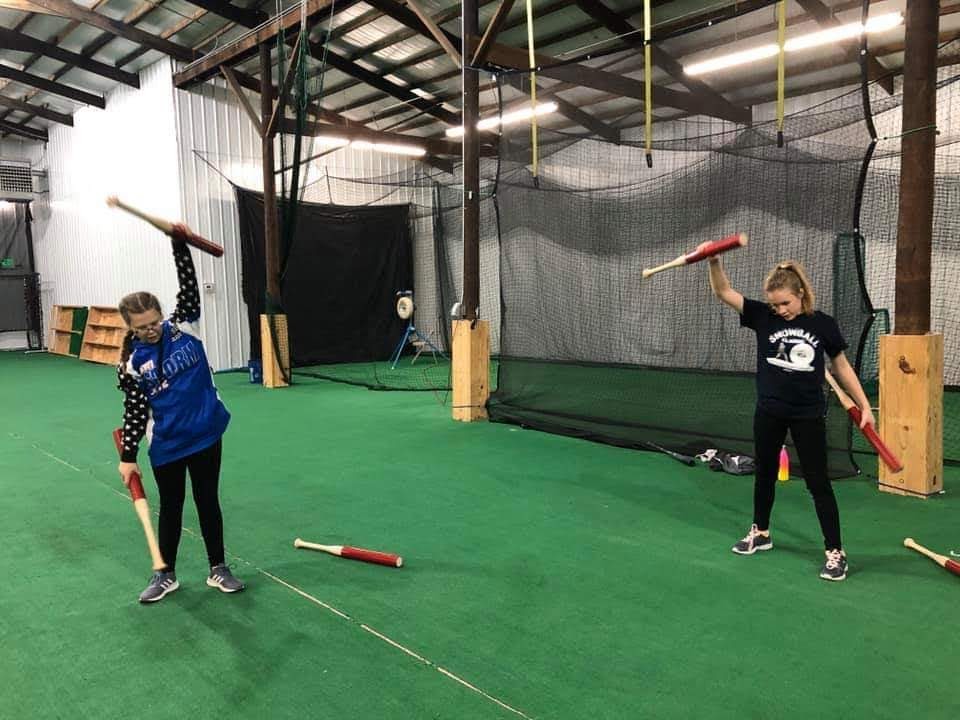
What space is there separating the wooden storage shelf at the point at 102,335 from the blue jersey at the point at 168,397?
10.1 meters

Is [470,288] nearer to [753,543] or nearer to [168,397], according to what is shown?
[753,543]

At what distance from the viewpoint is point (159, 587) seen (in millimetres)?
2514

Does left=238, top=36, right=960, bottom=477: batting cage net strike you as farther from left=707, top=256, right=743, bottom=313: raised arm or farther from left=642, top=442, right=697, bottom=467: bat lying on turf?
left=707, top=256, right=743, bottom=313: raised arm

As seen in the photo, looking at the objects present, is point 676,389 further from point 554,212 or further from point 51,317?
point 51,317

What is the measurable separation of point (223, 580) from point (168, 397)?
2.39ft

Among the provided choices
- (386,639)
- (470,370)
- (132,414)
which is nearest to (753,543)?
(386,639)

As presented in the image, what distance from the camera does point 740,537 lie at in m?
3.05

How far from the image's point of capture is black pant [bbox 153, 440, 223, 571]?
246cm

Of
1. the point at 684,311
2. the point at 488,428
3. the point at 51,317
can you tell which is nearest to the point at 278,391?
the point at 488,428

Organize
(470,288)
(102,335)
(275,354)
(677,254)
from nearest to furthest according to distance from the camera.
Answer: (470,288) < (677,254) < (275,354) < (102,335)

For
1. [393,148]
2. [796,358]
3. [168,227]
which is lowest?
[796,358]

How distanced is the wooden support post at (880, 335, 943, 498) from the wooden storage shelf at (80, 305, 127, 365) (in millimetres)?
11169

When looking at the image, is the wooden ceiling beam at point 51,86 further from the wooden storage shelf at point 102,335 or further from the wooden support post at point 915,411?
the wooden support post at point 915,411

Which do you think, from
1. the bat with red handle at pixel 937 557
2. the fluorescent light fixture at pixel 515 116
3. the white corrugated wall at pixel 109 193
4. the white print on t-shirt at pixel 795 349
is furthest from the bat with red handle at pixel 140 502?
the white corrugated wall at pixel 109 193
